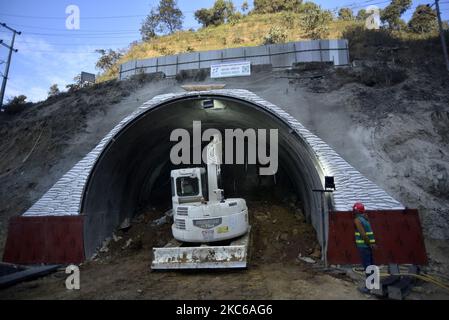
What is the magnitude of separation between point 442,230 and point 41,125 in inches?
854

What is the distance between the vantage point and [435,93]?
1616 cm

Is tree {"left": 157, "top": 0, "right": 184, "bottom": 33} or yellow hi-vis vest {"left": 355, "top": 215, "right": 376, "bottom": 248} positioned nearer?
yellow hi-vis vest {"left": 355, "top": 215, "right": 376, "bottom": 248}

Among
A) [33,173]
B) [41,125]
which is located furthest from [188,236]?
[41,125]

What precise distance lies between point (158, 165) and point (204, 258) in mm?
10920

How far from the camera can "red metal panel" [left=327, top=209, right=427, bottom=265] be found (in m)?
9.70

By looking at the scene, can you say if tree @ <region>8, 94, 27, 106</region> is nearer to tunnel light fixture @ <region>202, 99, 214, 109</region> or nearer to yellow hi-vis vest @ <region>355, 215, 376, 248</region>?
tunnel light fixture @ <region>202, 99, 214, 109</region>

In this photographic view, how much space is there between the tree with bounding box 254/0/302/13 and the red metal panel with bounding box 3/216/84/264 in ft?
177

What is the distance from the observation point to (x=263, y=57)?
2273 cm

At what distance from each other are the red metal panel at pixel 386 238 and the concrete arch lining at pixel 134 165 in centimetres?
84

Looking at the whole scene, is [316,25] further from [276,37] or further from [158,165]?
[158,165]

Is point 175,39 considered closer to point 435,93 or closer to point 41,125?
point 41,125

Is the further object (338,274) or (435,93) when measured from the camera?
(435,93)

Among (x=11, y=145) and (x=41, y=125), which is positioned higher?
(x=41, y=125)

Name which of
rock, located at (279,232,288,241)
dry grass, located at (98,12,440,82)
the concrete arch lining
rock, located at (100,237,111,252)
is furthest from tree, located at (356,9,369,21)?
rock, located at (100,237,111,252)
